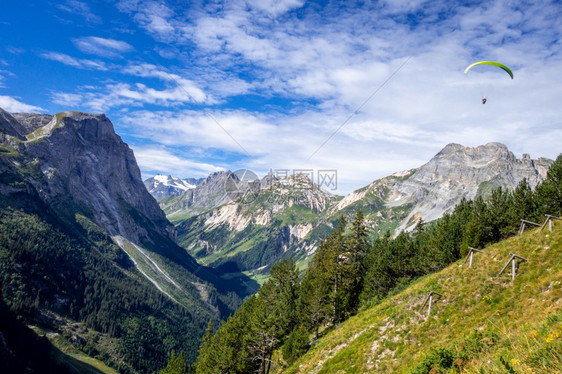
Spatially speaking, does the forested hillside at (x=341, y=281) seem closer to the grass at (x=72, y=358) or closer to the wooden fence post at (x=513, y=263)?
the wooden fence post at (x=513, y=263)

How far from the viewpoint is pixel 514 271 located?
980 inches

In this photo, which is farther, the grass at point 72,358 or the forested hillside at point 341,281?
the grass at point 72,358

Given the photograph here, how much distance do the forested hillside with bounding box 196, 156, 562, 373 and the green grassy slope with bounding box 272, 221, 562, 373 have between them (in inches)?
616

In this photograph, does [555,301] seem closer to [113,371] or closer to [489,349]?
[489,349]

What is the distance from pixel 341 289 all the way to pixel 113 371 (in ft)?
700

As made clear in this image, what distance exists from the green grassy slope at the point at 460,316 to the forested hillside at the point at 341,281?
1563 centimetres

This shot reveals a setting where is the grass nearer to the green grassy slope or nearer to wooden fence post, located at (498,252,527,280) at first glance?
the green grassy slope

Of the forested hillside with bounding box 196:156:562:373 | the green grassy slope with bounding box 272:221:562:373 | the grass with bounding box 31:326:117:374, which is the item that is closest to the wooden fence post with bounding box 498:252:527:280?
the green grassy slope with bounding box 272:221:562:373

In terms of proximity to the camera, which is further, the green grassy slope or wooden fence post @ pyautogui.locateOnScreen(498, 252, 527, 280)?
wooden fence post @ pyautogui.locateOnScreen(498, 252, 527, 280)

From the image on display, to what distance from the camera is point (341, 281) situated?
52.6 metres

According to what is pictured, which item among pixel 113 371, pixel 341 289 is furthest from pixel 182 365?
pixel 113 371

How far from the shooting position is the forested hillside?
48156 millimetres

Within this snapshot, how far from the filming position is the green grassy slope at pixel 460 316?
661 inches

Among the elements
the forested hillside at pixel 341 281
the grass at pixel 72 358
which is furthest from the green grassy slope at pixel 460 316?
the grass at pixel 72 358
